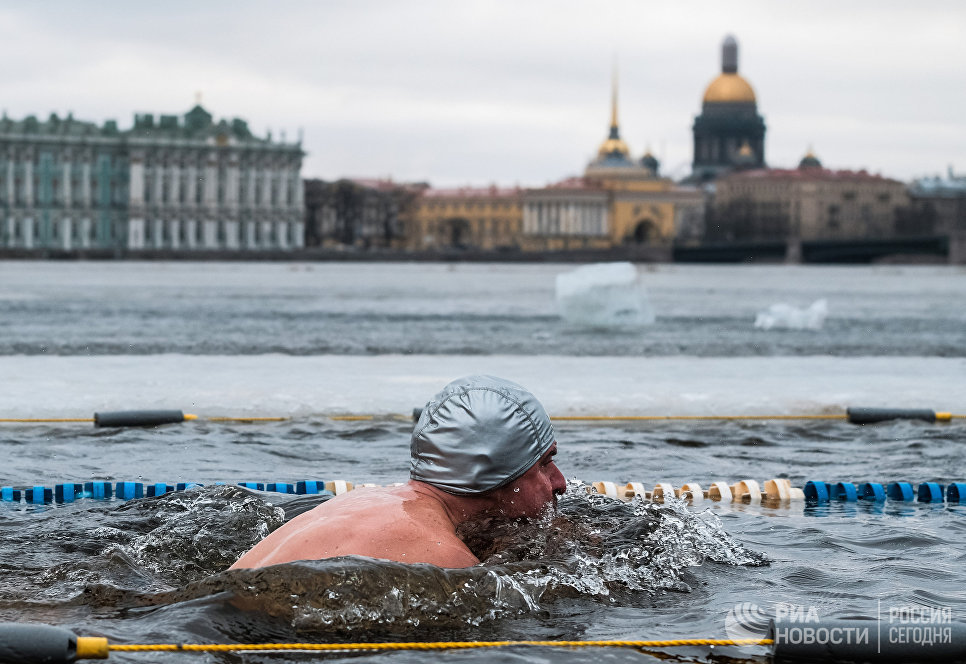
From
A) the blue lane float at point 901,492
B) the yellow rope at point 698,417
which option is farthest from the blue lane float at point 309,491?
the yellow rope at point 698,417

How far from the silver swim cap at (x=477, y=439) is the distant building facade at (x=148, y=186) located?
130m

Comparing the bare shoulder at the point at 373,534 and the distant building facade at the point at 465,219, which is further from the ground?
the distant building facade at the point at 465,219

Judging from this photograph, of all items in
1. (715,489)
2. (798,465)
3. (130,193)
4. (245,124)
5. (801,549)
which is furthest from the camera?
(245,124)

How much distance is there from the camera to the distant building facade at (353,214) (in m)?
161

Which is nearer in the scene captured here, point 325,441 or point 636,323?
point 325,441

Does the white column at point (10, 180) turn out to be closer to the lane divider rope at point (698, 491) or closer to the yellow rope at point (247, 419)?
the yellow rope at point (247, 419)

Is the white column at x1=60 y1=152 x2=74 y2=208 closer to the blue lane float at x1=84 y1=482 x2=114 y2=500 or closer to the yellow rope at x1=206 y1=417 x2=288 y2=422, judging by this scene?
the yellow rope at x1=206 y1=417 x2=288 y2=422

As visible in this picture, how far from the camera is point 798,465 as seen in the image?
371 inches

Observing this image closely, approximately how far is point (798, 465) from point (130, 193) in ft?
444

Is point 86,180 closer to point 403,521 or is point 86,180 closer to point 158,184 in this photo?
point 158,184

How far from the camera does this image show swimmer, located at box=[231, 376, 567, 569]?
16.6ft

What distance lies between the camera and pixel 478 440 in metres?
5.20

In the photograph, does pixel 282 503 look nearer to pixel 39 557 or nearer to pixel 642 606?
pixel 39 557

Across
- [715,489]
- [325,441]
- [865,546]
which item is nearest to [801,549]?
[865,546]
